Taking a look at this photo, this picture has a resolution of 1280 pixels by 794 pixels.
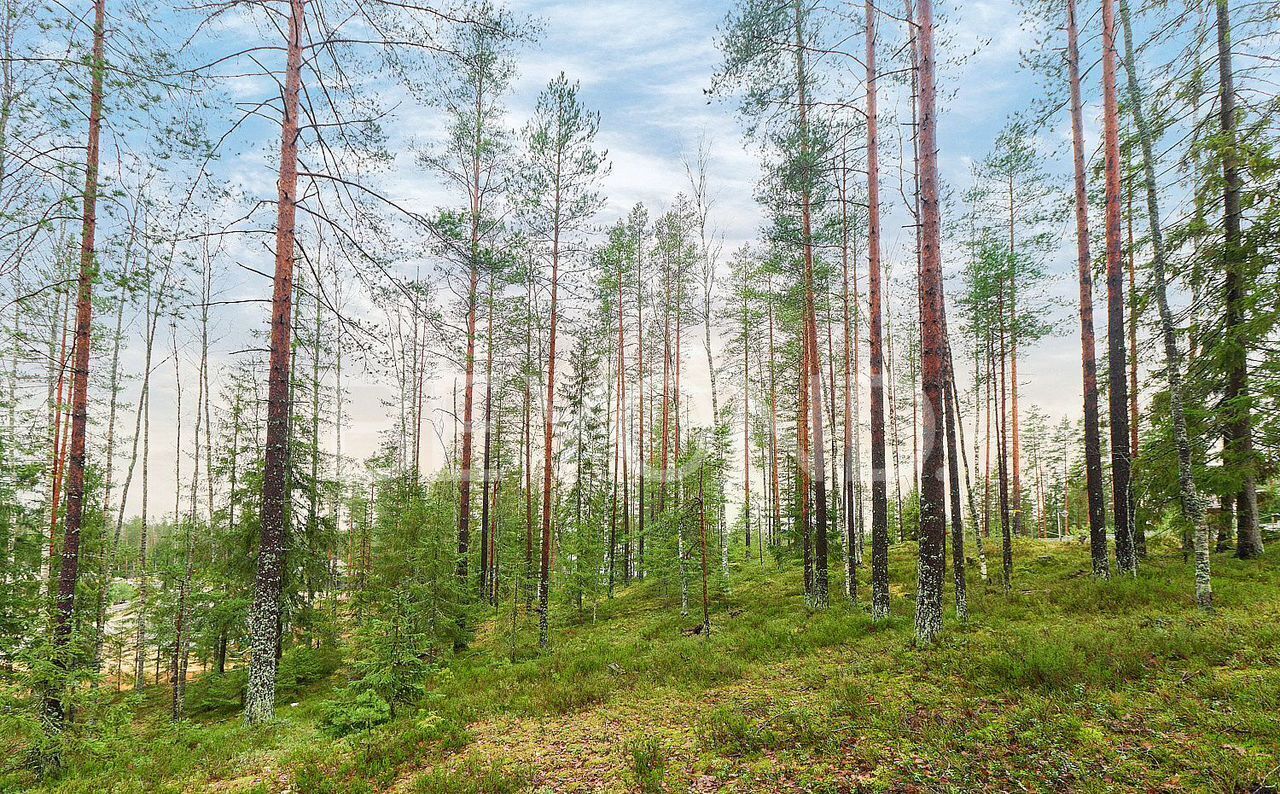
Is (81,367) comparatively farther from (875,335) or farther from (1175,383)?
(1175,383)

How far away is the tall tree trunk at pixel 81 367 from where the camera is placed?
823 cm

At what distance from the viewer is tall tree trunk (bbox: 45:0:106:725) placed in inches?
324

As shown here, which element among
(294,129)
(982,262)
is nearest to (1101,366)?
(982,262)

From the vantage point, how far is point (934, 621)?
8.33 meters

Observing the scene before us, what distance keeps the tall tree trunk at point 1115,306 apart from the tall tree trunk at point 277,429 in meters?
17.7

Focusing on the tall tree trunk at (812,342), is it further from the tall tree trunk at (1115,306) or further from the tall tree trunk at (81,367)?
the tall tree trunk at (81,367)

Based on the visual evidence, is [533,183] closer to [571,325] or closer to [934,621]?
[571,325]

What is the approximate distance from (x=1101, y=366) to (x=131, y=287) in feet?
74.4

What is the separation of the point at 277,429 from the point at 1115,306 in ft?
60.4

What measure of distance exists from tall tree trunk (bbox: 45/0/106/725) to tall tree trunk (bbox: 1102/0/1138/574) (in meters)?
20.6

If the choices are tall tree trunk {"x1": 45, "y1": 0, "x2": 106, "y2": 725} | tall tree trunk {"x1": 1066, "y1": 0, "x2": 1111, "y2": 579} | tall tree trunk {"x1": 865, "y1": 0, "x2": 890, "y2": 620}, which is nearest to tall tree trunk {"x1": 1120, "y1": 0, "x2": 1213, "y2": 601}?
tall tree trunk {"x1": 1066, "y1": 0, "x2": 1111, "y2": 579}

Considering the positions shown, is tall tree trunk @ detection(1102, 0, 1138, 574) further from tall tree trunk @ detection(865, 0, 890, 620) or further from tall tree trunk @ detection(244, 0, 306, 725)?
tall tree trunk @ detection(244, 0, 306, 725)

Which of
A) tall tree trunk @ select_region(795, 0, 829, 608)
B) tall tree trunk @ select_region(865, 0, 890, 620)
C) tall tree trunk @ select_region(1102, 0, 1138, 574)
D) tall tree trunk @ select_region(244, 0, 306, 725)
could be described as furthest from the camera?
tall tree trunk @ select_region(795, 0, 829, 608)

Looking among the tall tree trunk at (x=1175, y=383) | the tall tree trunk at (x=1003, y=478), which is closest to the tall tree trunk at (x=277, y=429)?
the tall tree trunk at (x=1175, y=383)
